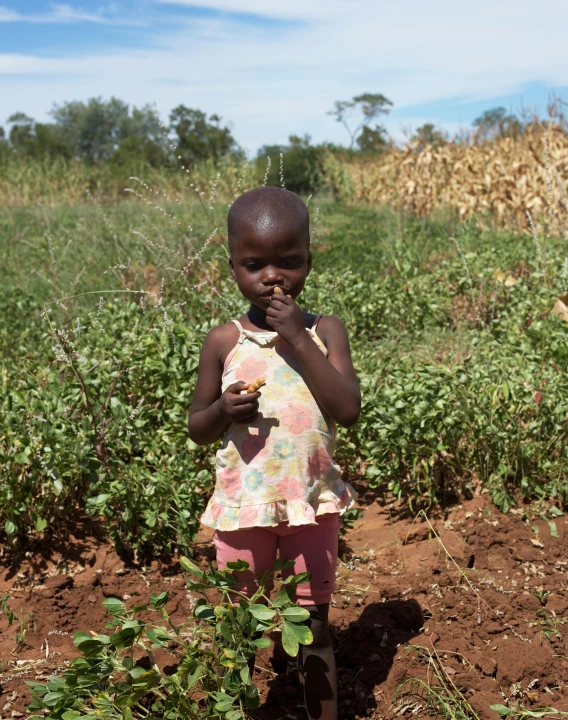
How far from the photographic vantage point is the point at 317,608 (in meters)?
2.17

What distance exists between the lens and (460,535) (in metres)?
3.45

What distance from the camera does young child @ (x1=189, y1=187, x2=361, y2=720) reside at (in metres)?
2.08

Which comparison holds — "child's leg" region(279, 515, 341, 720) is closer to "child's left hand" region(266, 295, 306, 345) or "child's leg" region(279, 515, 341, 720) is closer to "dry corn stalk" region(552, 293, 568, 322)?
"child's left hand" region(266, 295, 306, 345)

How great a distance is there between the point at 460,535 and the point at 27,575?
6.22 ft

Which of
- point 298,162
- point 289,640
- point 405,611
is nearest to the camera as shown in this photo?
point 289,640

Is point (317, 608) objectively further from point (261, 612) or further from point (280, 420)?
point (280, 420)

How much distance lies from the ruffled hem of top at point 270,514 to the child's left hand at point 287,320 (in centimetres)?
44

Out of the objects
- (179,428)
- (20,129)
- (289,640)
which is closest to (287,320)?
(289,640)

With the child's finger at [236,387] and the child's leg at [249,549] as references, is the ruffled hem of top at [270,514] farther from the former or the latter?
the child's finger at [236,387]

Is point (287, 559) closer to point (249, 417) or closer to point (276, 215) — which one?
point (249, 417)

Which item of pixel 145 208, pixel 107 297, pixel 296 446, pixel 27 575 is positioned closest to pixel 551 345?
pixel 296 446

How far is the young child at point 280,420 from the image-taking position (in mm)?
2076

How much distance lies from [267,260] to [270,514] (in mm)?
684

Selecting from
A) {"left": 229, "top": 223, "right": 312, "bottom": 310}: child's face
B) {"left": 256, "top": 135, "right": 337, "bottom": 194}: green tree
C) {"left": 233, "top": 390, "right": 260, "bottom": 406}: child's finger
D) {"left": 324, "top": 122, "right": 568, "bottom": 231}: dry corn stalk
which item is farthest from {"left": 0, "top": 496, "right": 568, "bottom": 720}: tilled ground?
{"left": 256, "top": 135, "right": 337, "bottom": 194}: green tree
